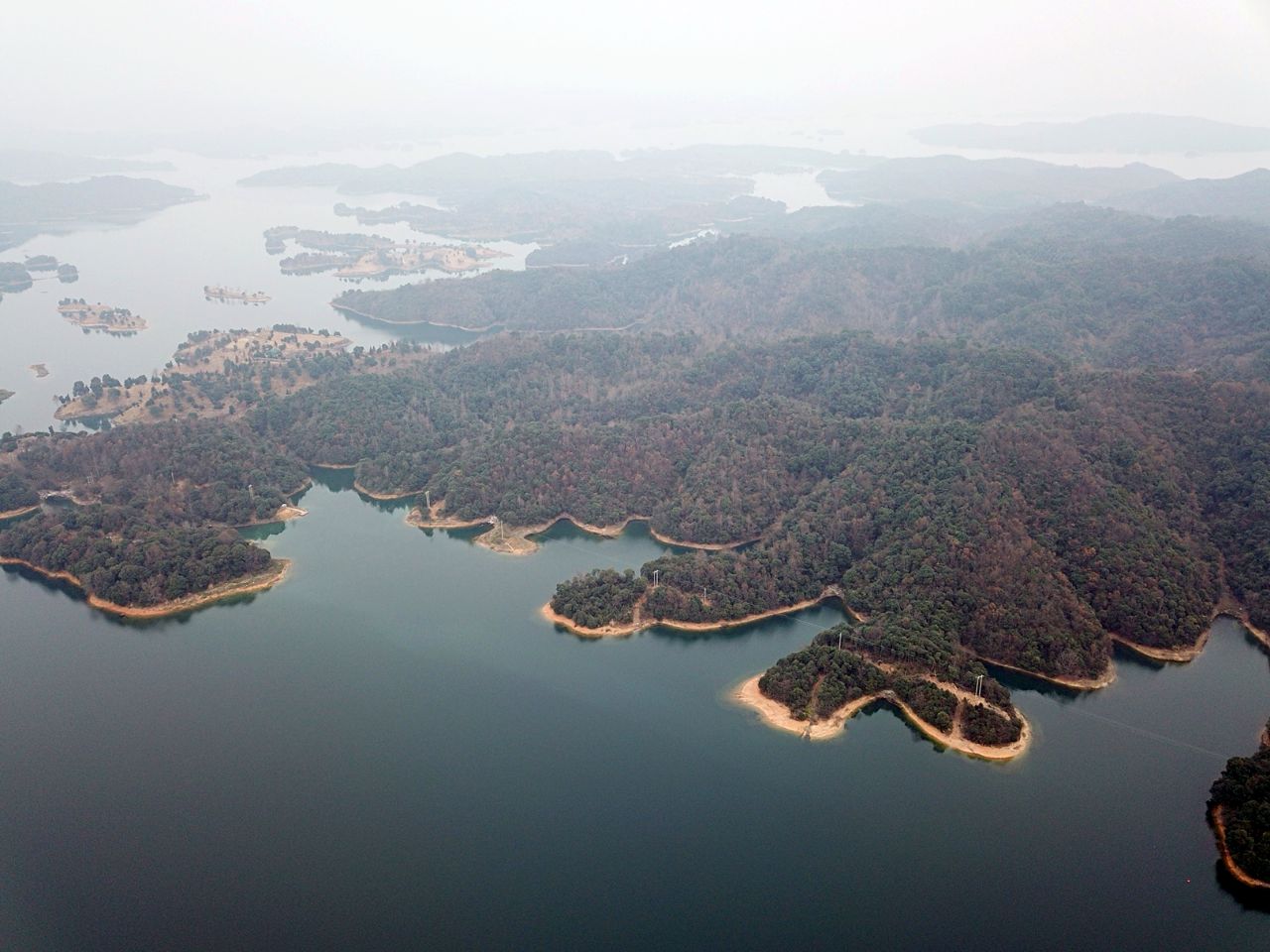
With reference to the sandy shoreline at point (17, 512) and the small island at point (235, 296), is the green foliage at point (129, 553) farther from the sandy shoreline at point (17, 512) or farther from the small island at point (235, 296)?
the small island at point (235, 296)

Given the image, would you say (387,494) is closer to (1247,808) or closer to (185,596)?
(185,596)

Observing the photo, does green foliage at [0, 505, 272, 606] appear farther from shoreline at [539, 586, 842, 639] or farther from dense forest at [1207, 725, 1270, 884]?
dense forest at [1207, 725, 1270, 884]

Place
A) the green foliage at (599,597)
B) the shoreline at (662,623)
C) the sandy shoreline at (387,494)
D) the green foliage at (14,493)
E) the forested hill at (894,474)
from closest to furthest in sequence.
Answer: the forested hill at (894,474) < the shoreline at (662,623) < the green foliage at (599,597) < the green foliage at (14,493) < the sandy shoreline at (387,494)

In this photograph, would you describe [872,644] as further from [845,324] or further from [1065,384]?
[845,324]

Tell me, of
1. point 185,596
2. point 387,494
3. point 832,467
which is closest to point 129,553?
point 185,596

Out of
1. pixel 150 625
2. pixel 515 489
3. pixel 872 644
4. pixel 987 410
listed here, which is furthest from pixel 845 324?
pixel 150 625

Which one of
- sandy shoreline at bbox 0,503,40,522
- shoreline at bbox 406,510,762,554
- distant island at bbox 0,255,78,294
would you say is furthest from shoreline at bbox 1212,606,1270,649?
distant island at bbox 0,255,78,294

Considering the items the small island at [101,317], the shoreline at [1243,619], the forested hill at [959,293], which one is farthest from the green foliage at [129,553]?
the small island at [101,317]
